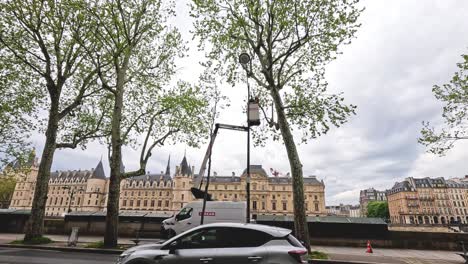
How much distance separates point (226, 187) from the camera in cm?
10294

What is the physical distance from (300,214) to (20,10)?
20.0m

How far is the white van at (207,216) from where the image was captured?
586 inches

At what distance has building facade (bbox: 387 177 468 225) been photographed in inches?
4665

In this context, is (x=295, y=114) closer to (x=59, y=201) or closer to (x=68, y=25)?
(x=68, y=25)

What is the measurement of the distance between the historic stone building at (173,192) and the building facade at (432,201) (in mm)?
54526

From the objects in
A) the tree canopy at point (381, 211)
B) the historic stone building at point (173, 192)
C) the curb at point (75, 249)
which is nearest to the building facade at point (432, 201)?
the tree canopy at point (381, 211)

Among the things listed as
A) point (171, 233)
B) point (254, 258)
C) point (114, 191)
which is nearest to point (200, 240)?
point (254, 258)

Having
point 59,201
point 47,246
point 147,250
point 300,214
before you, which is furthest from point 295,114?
point 59,201

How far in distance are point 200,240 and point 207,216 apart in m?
10.5

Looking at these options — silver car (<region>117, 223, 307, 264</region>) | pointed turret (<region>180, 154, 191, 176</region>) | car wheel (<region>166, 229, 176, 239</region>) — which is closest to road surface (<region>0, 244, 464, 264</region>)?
car wheel (<region>166, 229, 176, 239</region>)

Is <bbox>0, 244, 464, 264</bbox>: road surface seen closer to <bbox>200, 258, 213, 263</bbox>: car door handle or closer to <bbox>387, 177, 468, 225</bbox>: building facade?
<bbox>200, 258, 213, 263</bbox>: car door handle

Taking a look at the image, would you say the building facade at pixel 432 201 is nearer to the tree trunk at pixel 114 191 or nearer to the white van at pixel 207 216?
the white van at pixel 207 216

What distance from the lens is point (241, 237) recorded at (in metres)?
5.05

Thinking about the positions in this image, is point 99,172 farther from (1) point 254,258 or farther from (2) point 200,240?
(1) point 254,258
